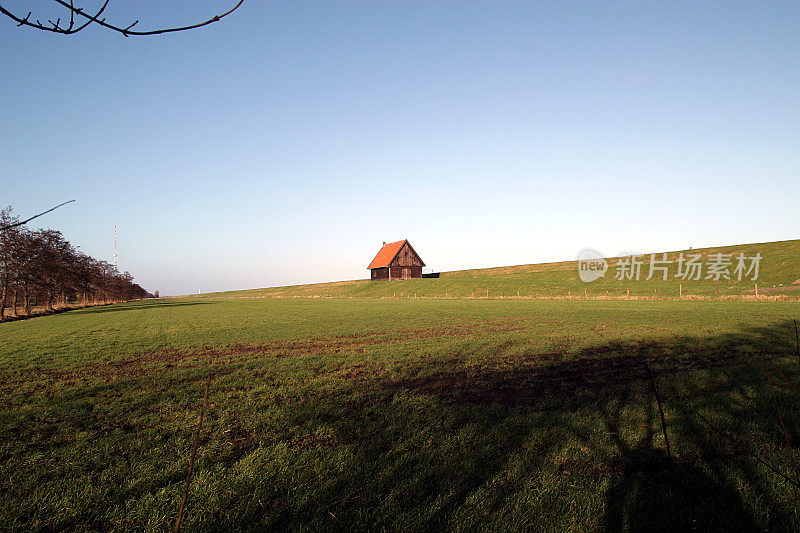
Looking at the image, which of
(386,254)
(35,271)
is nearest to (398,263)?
(386,254)

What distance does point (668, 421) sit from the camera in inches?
244

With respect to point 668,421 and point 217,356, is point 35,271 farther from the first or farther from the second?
point 668,421

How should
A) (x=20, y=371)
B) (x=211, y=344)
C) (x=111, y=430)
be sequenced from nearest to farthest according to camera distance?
1. (x=111, y=430)
2. (x=20, y=371)
3. (x=211, y=344)

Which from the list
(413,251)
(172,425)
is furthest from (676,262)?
(172,425)

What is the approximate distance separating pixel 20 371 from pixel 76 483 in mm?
9784

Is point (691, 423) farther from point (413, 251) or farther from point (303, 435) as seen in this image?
point (413, 251)

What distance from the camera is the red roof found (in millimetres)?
90312

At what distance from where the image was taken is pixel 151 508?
431 centimetres
